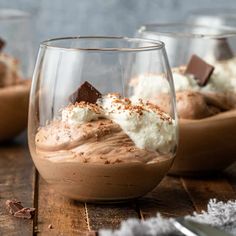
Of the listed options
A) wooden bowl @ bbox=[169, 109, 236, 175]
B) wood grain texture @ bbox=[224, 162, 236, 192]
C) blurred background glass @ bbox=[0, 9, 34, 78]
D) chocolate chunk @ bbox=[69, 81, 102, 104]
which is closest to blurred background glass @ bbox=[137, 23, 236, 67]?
wooden bowl @ bbox=[169, 109, 236, 175]

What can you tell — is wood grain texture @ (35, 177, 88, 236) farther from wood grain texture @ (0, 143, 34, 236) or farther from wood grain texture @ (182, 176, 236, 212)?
wood grain texture @ (182, 176, 236, 212)

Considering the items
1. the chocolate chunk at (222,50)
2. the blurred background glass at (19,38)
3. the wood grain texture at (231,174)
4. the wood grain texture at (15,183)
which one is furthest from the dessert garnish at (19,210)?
the blurred background glass at (19,38)

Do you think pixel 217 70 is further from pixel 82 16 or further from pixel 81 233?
pixel 82 16

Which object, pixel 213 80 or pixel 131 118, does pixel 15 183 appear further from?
pixel 213 80

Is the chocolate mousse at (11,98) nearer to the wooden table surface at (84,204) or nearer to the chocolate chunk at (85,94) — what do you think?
the wooden table surface at (84,204)

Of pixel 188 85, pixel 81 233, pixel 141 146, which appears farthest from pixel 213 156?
pixel 81 233

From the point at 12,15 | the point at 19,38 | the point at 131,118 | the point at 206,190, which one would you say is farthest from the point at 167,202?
the point at 12,15
